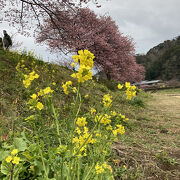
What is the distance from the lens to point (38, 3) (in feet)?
19.1

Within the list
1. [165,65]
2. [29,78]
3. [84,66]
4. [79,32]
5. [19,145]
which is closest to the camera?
[84,66]

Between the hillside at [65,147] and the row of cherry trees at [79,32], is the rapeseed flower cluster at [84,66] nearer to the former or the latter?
the hillside at [65,147]

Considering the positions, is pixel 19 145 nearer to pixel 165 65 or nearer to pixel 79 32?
pixel 79 32

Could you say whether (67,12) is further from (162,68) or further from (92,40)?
(162,68)

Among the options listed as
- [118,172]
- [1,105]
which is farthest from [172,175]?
[1,105]

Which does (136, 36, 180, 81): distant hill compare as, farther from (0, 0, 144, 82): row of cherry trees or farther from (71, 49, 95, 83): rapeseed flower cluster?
(71, 49, 95, 83): rapeseed flower cluster

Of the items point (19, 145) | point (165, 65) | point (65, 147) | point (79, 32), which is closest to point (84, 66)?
point (65, 147)

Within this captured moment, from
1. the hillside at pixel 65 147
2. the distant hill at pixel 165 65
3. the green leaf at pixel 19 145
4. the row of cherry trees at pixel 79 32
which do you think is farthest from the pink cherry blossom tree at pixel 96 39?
the distant hill at pixel 165 65

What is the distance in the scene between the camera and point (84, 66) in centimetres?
77

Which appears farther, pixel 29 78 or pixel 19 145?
pixel 19 145

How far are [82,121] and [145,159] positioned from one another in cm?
132

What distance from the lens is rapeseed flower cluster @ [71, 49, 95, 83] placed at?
30.4 inches

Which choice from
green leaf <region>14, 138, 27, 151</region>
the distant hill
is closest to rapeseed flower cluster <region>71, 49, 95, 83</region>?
green leaf <region>14, 138, 27, 151</region>

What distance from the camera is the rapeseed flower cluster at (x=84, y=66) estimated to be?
773mm
